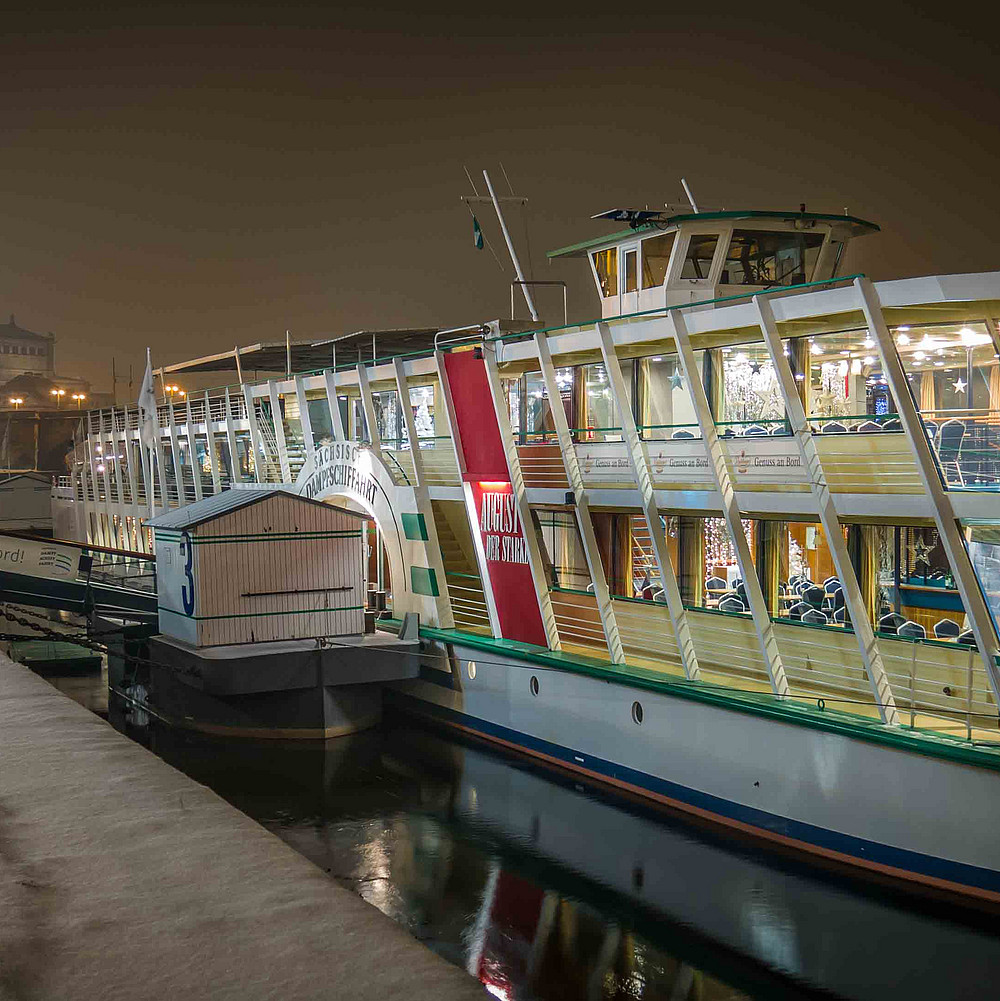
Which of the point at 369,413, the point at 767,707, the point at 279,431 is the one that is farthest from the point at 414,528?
the point at 767,707

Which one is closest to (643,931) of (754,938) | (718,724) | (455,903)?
(754,938)

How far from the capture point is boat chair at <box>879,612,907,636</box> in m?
11.6

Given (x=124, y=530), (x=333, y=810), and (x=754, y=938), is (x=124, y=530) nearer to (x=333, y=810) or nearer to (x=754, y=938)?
(x=333, y=810)

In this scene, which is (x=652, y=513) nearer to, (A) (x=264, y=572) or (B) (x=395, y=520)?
(B) (x=395, y=520)

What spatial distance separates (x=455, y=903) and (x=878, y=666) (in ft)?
14.9

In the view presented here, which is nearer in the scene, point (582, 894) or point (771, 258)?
point (582, 894)

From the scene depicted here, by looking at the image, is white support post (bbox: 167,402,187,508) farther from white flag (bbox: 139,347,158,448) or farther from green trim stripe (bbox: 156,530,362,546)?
green trim stripe (bbox: 156,530,362,546)

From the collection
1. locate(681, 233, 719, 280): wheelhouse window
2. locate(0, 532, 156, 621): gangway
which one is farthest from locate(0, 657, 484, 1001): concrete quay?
locate(0, 532, 156, 621): gangway

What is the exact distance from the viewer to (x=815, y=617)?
40.0ft

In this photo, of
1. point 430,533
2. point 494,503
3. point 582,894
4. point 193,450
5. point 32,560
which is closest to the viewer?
point 582,894

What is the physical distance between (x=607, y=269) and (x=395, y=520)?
16.6 feet

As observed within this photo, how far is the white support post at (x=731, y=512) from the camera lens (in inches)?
454

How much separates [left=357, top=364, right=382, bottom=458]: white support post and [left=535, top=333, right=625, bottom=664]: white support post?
14.5ft

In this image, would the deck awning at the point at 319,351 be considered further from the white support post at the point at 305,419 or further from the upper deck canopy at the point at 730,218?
the upper deck canopy at the point at 730,218
